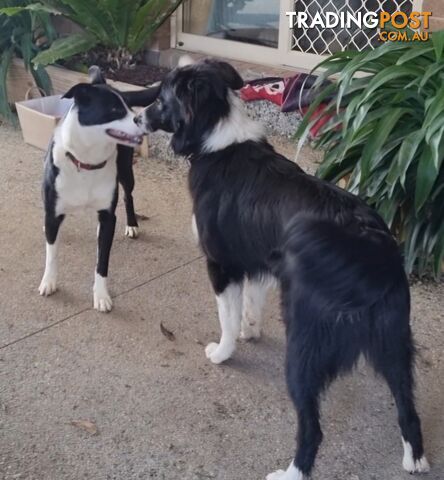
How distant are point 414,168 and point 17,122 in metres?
3.77

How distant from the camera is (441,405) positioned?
260 cm

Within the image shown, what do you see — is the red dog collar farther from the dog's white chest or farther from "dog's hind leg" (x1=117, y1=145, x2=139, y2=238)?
"dog's hind leg" (x1=117, y1=145, x2=139, y2=238)

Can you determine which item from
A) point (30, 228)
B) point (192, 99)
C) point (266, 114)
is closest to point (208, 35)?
point (266, 114)

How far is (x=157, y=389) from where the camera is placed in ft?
8.75

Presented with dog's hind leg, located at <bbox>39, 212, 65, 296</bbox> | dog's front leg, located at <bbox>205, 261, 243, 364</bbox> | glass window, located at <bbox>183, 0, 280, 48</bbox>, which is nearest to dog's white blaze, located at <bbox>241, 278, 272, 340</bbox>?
dog's front leg, located at <bbox>205, 261, 243, 364</bbox>

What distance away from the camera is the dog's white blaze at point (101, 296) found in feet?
10.4

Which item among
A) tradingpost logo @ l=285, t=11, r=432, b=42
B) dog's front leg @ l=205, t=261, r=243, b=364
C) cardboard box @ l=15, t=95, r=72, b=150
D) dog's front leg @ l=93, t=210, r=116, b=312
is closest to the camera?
dog's front leg @ l=205, t=261, r=243, b=364

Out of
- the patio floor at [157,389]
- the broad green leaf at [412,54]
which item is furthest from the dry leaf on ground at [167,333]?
the broad green leaf at [412,54]

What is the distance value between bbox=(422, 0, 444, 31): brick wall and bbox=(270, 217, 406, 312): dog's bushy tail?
2.25 meters

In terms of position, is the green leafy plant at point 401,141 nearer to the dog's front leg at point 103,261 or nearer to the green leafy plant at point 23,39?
the dog's front leg at point 103,261

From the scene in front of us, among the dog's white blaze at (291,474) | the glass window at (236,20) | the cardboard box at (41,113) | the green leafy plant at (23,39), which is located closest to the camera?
the dog's white blaze at (291,474)

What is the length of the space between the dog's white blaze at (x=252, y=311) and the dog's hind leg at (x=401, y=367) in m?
0.81

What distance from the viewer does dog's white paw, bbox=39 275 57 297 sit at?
328cm

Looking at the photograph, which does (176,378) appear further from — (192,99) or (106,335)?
(192,99)
